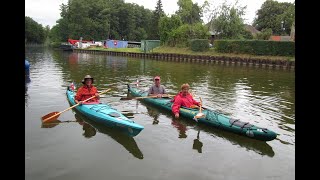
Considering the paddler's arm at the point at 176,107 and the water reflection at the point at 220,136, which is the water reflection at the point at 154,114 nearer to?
the water reflection at the point at 220,136

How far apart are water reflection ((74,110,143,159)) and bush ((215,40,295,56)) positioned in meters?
31.8

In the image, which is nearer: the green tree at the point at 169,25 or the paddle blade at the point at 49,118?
the paddle blade at the point at 49,118

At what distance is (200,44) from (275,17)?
36.3 meters

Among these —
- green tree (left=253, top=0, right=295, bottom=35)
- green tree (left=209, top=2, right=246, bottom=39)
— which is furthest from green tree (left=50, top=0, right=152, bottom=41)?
green tree (left=209, top=2, right=246, bottom=39)

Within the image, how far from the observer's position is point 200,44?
4812 centimetres

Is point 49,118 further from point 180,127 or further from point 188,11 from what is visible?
point 188,11

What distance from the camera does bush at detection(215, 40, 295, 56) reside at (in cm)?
3753

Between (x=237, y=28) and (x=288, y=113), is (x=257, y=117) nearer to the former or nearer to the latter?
(x=288, y=113)

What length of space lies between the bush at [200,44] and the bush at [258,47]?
8.06 ft

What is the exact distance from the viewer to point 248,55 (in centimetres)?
4122

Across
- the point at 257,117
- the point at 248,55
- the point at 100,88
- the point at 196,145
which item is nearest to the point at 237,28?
the point at 248,55

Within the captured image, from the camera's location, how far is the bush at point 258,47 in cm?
3753

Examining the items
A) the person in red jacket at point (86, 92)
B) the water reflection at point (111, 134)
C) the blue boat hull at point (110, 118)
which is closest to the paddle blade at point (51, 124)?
the water reflection at point (111, 134)
